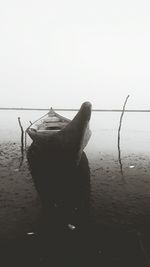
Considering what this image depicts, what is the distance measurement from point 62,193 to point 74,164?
203cm

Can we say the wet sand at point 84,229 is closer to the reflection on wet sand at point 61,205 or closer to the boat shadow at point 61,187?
the reflection on wet sand at point 61,205

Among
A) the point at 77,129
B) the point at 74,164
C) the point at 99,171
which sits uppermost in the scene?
the point at 77,129

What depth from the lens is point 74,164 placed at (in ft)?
54.7

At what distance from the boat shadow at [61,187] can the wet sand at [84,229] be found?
26cm

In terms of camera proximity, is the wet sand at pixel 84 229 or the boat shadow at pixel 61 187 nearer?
the wet sand at pixel 84 229

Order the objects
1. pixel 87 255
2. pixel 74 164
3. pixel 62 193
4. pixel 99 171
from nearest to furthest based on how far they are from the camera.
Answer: pixel 87 255, pixel 62 193, pixel 74 164, pixel 99 171

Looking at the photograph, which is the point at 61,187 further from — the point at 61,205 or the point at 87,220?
the point at 87,220

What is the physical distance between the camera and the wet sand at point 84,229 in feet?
29.3

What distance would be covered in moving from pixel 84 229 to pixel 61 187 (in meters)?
5.44

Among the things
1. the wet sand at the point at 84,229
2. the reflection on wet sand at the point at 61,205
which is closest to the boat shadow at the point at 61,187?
the reflection on wet sand at the point at 61,205

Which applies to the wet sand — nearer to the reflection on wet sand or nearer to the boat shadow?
the reflection on wet sand

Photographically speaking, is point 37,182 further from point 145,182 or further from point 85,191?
point 145,182

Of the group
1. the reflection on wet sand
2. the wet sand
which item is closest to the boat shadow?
the reflection on wet sand

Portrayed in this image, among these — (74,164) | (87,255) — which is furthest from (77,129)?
(87,255)
